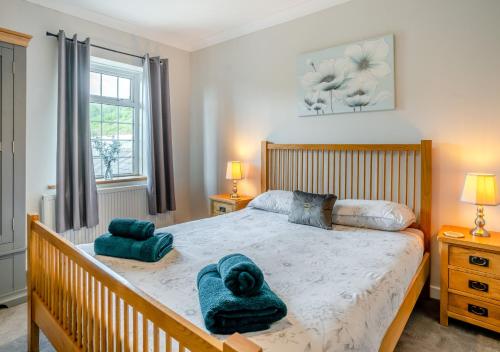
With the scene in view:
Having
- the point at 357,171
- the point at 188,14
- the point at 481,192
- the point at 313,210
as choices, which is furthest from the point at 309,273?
the point at 188,14

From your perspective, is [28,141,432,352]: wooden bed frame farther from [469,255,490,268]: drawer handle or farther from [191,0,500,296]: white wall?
[469,255,490,268]: drawer handle

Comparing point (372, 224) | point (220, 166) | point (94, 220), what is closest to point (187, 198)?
point (220, 166)

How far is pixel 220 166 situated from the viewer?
407cm

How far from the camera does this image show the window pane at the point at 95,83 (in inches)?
135

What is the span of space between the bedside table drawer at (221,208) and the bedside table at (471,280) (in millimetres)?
2055

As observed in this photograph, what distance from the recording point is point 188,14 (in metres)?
3.33

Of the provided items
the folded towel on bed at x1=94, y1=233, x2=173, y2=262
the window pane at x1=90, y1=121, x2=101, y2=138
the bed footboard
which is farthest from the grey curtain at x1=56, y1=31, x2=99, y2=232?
the folded towel on bed at x1=94, y1=233, x2=173, y2=262

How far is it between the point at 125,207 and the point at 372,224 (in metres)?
2.70

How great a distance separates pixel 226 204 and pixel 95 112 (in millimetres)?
1816

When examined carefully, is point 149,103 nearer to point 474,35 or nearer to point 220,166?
point 220,166

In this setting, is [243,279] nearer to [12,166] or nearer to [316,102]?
[12,166]

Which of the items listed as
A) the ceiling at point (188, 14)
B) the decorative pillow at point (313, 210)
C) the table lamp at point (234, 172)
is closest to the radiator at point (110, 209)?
the table lamp at point (234, 172)

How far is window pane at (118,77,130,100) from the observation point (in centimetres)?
372

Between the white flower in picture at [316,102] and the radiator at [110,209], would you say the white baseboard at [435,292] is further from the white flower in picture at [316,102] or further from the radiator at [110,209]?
the radiator at [110,209]
